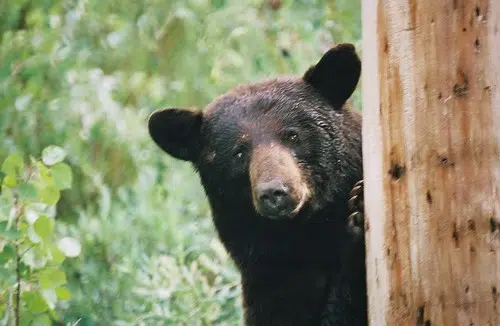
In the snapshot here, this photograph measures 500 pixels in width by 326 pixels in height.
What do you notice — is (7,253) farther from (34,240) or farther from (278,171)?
(278,171)

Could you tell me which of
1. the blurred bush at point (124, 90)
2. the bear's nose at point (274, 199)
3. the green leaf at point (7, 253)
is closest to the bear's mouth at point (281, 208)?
the bear's nose at point (274, 199)

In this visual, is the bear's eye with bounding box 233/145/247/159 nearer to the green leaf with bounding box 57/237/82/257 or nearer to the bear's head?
the bear's head

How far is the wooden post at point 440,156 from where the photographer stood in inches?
122

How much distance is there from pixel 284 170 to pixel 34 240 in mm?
1342

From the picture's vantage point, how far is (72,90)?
24.4ft

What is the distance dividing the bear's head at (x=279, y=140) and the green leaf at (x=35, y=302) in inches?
36.6

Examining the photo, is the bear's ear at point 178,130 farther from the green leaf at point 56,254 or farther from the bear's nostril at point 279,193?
the bear's nostril at point 279,193

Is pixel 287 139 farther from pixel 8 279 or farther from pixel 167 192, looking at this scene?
pixel 167 192

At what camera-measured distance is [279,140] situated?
456 cm

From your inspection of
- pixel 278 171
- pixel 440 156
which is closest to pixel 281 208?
pixel 278 171

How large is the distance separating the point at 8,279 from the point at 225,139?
137cm

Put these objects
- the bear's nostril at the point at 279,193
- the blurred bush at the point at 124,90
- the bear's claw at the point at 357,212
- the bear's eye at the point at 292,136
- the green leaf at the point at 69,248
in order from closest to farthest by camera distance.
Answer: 1. the bear's claw at the point at 357,212
2. the bear's nostril at the point at 279,193
3. the bear's eye at the point at 292,136
4. the green leaf at the point at 69,248
5. the blurred bush at the point at 124,90

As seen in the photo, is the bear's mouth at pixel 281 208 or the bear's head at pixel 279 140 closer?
the bear's mouth at pixel 281 208

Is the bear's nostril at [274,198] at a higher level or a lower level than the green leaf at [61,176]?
lower
